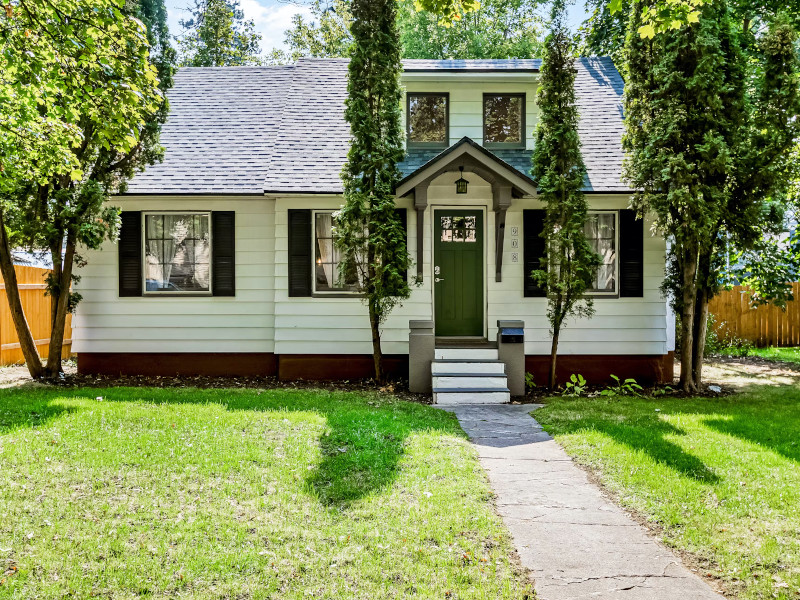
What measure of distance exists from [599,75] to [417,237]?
232 inches

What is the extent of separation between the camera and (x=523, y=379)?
919 cm

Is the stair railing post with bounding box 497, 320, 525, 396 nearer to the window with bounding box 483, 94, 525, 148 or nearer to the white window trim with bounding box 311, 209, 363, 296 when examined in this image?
the white window trim with bounding box 311, 209, 363, 296

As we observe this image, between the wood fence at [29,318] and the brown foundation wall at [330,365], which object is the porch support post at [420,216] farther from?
the wood fence at [29,318]

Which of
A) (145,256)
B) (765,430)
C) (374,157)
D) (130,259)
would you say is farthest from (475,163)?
(130,259)

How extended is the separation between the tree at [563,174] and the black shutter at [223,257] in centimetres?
498

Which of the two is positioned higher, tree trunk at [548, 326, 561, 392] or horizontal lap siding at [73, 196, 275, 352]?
horizontal lap siding at [73, 196, 275, 352]

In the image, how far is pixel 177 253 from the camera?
34.3 ft

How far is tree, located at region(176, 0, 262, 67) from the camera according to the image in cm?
2523

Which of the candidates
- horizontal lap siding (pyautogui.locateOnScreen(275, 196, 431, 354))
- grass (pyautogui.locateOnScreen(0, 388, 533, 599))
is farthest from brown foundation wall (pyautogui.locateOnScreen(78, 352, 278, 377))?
grass (pyautogui.locateOnScreen(0, 388, 533, 599))

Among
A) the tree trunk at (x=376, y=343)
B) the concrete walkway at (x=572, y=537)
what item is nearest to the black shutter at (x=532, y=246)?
the tree trunk at (x=376, y=343)

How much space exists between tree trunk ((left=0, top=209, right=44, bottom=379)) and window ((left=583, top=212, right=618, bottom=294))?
883cm

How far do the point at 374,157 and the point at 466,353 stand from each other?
3282mm

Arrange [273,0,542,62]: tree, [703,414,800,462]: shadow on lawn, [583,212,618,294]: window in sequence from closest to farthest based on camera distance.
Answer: [703,414,800,462]: shadow on lawn, [583,212,618,294]: window, [273,0,542,62]: tree

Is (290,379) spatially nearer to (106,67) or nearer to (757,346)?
(106,67)
